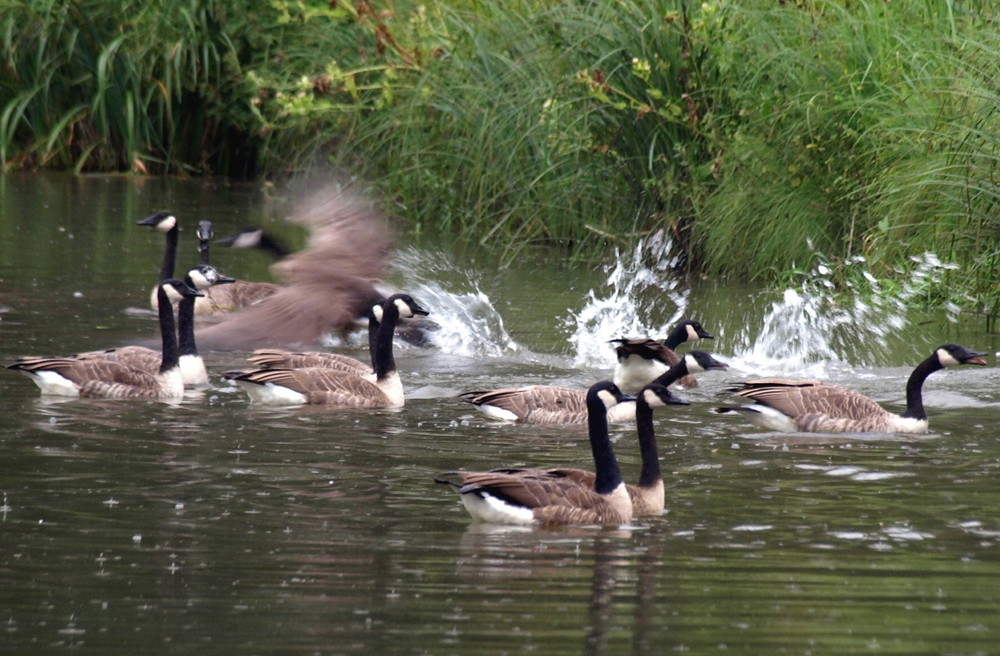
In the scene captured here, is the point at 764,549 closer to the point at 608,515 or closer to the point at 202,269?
the point at 608,515

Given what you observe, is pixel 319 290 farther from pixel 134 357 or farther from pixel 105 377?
pixel 105 377

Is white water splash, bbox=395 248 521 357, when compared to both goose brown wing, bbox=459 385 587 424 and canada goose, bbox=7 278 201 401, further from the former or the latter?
canada goose, bbox=7 278 201 401

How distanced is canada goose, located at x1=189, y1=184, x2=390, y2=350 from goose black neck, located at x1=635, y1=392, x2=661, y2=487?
4.07 m

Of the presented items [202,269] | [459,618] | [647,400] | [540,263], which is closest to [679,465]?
[647,400]

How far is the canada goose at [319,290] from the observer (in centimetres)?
1216

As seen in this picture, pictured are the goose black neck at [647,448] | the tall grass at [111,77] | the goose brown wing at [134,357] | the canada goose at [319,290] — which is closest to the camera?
the goose black neck at [647,448]

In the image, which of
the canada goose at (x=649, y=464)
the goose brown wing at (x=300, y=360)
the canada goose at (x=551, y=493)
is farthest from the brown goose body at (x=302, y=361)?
the canada goose at (x=551, y=493)

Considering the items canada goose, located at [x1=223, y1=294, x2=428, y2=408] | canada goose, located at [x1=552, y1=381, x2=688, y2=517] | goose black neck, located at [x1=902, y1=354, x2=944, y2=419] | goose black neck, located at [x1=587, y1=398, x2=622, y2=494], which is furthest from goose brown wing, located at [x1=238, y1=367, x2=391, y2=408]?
goose black neck, located at [x1=902, y1=354, x2=944, y2=419]

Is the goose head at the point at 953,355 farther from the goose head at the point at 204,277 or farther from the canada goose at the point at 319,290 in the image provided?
the goose head at the point at 204,277

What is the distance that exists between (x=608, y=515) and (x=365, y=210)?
5.90 m

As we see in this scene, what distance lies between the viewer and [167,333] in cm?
1129

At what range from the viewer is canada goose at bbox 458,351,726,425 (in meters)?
10.3

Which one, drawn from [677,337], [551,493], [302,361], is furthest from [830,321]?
[551,493]

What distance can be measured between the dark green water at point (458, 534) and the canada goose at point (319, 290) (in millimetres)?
456
